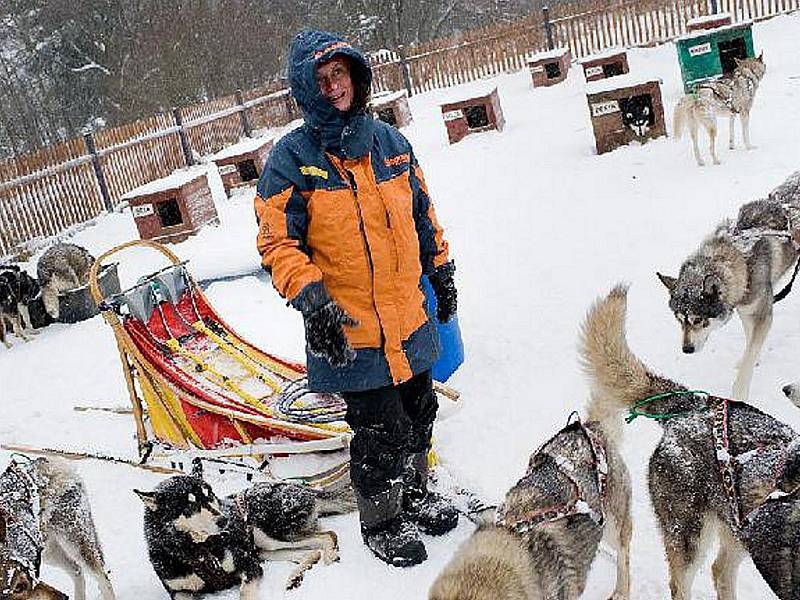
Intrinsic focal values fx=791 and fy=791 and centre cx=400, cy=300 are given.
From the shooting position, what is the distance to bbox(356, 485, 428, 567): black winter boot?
282 centimetres

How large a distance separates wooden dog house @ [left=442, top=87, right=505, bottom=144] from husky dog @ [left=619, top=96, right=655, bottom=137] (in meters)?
3.15

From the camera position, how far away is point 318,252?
8.48 ft

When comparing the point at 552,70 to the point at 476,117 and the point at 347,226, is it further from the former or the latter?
the point at 347,226

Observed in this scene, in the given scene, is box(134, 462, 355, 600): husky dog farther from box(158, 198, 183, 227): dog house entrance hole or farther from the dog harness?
box(158, 198, 183, 227): dog house entrance hole

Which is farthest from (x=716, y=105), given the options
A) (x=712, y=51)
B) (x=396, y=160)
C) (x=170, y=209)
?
(x=170, y=209)

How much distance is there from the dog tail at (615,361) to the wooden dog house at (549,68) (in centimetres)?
1219

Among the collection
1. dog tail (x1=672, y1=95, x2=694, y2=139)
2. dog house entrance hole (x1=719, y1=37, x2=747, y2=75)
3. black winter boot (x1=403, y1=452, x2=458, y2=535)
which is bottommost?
black winter boot (x1=403, y1=452, x2=458, y2=535)

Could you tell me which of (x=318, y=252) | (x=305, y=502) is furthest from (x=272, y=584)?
(x=318, y=252)

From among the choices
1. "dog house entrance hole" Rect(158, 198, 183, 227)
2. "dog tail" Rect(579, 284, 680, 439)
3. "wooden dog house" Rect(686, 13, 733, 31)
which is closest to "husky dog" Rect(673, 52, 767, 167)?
"wooden dog house" Rect(686, 13, 733, 31)

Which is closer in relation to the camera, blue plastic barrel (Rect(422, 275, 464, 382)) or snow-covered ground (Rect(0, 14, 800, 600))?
snow-covered ground (Rect(0, 14, 800, 600))

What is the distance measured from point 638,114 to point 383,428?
658 centimetres

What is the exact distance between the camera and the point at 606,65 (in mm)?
12398

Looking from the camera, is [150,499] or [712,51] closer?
[150,499]

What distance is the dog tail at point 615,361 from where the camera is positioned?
2.51 metres
